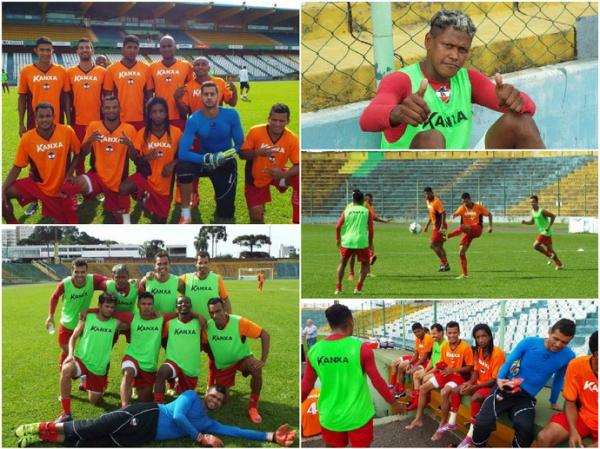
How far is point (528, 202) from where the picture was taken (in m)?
13.8

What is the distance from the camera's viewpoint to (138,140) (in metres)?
5.34

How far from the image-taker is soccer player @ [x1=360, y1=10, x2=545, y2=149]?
4598mm

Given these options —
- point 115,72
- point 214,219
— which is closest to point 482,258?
point 214,219

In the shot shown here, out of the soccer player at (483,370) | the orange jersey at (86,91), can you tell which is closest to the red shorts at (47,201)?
the orange jersey at (86,91)

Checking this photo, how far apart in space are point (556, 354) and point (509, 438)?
648mm

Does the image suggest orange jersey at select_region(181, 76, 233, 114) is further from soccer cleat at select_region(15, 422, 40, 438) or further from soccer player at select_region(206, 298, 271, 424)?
soccer cleat at select_region(15, 422, 40, 438)

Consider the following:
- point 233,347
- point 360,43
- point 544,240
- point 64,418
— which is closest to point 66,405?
point 64,418

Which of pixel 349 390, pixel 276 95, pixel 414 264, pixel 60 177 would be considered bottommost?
pixel 349 390

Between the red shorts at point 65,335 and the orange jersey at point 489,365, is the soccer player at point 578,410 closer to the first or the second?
the orange jersey at point 489,365

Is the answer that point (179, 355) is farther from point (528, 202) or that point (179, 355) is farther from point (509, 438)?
point (528, 202)

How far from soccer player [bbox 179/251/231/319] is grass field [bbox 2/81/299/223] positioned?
37cm

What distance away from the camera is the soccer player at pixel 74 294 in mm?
5277

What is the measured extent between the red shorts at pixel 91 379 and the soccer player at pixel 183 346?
419 millimetres

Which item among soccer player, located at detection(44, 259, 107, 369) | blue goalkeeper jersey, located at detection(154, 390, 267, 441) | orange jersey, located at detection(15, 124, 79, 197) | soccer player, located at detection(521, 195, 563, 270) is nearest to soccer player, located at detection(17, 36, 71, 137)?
orange jersey, located at detection(15, 124, 79, 197)
